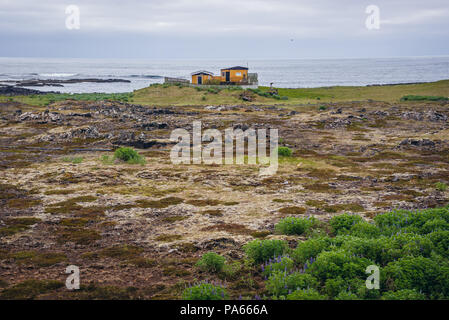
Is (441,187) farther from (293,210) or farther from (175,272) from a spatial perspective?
(175,272)

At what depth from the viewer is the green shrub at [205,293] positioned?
6879mm

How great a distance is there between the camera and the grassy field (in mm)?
64375

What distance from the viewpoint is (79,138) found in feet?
105

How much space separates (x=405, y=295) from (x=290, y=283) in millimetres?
2010

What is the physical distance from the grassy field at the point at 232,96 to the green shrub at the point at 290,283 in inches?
2138

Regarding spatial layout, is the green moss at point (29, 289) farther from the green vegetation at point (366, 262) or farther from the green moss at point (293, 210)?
the green moss at point (293, 210)

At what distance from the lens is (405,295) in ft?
21.8

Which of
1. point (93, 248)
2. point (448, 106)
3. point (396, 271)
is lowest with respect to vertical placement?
point (93, 248)

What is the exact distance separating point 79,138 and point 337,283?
2907 cm

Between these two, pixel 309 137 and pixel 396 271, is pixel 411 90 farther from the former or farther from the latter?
pixel 396 271

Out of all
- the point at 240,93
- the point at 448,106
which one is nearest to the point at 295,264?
the point at 448,106

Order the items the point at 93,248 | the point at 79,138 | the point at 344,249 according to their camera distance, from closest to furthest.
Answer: the point at 344,249 → the point at 93,248 → the point at 79,138

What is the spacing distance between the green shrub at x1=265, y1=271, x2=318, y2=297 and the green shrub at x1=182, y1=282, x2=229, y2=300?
96 cm

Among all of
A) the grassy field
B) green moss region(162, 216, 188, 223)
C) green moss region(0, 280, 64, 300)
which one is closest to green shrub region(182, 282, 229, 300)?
green moss region(0, 280, 64, 300)
